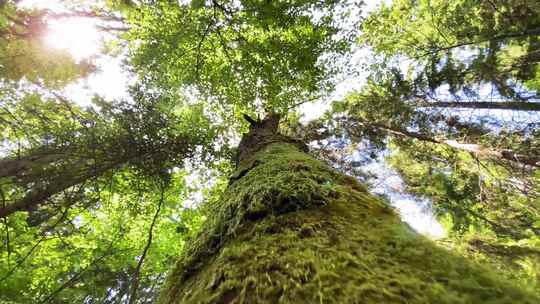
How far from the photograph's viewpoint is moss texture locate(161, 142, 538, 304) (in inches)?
33.6

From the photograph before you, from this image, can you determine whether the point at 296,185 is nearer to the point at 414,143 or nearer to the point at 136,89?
the point at 136,89

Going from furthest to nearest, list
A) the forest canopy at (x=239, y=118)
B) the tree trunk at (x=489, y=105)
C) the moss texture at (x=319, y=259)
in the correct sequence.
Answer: the tree trunk at (x=489, y=105) → the forest canopy at (x=239, y=118) → the moss texture at (x=319, y=259)

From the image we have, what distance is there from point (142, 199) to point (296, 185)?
10986 mm

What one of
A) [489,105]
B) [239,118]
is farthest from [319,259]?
[489,105]

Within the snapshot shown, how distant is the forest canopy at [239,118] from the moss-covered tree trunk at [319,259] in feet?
5.70

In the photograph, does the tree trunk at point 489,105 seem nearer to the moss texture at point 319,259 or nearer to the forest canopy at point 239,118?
the forest canopy at point 239,118

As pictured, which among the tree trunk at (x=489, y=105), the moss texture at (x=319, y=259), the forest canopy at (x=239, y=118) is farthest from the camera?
→ the tree trunk at (x=489, y=105)

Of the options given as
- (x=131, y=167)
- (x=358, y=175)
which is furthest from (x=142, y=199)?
(x=358, y=175)

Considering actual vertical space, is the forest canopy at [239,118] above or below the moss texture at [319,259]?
above

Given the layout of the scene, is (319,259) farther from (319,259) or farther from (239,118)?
(239,118)

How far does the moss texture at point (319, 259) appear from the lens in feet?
2.80

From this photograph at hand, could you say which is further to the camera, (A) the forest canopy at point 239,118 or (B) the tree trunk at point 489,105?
(B) the tree trunk at point 489,105

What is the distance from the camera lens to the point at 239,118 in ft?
31.2

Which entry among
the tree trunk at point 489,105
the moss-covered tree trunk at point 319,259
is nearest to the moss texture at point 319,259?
the moss-covered tree trunk at point 319,259
